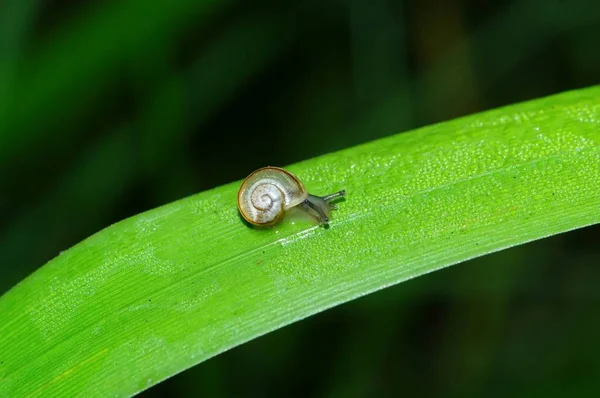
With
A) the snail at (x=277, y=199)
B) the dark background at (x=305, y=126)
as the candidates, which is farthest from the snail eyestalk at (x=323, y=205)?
the dark background at (x=305, y=126)

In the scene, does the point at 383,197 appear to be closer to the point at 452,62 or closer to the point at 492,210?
the point at 492,210

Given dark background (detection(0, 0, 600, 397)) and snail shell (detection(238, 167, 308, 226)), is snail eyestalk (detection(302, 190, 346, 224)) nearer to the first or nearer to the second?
snail shell (detection(238, 167, 308, 226))

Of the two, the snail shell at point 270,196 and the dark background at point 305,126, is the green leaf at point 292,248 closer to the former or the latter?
the snail shell at point 270,196

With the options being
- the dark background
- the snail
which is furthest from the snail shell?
the dark background

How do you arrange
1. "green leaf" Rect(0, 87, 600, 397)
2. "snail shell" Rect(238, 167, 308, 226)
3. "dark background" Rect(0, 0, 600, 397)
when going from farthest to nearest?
"dark background" Rect(0, 0, 600, 397) → "snail shell" Rect(238, 167, 308, 226) → "green leaf" Rect(0, 87, 600, 397)

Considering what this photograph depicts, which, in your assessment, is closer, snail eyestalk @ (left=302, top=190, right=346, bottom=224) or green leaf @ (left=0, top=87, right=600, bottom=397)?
green leaf @ (left=0, top=87, right=600, bottom=397)

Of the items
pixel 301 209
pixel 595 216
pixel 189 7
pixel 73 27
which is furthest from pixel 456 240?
pixel 73 27
